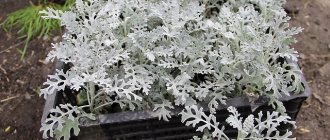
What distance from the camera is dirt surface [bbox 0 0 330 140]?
2814 millimetres

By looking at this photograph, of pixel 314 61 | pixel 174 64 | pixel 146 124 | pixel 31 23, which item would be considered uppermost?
pixel 31 23

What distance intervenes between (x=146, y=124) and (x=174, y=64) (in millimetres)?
295

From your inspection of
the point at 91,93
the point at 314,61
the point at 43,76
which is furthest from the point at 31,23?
the point at 314,61

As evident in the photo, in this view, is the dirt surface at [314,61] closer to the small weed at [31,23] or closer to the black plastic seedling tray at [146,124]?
the black plastic seedling tray at [146,124]

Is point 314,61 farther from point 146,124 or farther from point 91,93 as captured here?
point 91,93

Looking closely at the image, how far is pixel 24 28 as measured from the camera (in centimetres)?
341

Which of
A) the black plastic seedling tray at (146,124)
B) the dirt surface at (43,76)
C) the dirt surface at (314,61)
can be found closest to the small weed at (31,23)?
the dirt surface at (43,76)

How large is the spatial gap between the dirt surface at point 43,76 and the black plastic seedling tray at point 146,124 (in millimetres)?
649

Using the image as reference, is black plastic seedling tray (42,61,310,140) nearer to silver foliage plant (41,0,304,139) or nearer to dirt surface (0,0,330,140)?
silver foliage plant (41,0,304,139)

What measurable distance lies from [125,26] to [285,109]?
2.68 ft

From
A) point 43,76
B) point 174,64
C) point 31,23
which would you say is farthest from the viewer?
point 31,23

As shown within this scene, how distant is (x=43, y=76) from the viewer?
3.10 metres

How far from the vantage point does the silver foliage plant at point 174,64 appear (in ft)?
6.70

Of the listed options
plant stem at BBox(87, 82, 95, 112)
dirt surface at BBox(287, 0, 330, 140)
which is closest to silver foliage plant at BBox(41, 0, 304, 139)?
plant stem at BBox(87, 82, 95, 112)
